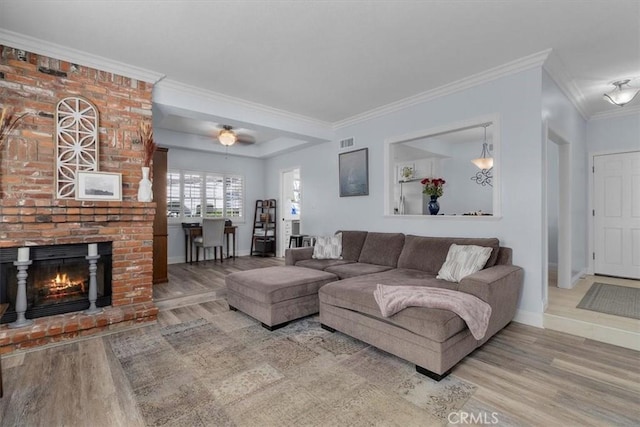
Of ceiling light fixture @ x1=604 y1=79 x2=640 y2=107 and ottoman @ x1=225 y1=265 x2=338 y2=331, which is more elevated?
ceiling light fixture @ x1=604 y1=79 x2=640 y2=107

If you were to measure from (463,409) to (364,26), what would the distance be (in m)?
2.81

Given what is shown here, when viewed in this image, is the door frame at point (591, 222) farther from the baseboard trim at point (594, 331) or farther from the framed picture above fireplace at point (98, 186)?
the framed picture above fireplace at point (98, 186)

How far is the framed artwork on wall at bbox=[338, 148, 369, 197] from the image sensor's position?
190 inches

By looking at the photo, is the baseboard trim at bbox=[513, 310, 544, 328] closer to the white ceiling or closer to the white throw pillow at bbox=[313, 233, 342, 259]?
the white throw pillow at bbox=[313, 233, 342, 259]

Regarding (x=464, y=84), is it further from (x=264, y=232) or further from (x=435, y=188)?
(x=264, y=232)

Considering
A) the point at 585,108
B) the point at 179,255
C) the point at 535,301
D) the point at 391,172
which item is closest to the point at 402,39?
the point at 391,172

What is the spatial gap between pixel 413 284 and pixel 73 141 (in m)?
3.50

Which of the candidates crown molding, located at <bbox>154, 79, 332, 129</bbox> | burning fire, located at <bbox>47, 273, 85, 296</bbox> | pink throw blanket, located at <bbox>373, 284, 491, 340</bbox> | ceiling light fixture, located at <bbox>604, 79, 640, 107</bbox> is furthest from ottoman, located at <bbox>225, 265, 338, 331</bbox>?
ceiling light fixture, located at <bbox>604, 79, 640, 107</bbox>

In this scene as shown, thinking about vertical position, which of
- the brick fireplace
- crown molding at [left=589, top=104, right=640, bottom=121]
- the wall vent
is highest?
crown molding at [left=589, top=104, right=640, bottom=121]

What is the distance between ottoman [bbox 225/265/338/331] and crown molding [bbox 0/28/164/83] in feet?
7.85

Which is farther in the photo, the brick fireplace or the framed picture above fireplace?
the framed picture above fireplace

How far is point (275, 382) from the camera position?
2092mm

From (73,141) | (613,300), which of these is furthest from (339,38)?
(613,300)

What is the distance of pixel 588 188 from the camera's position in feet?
15.7
